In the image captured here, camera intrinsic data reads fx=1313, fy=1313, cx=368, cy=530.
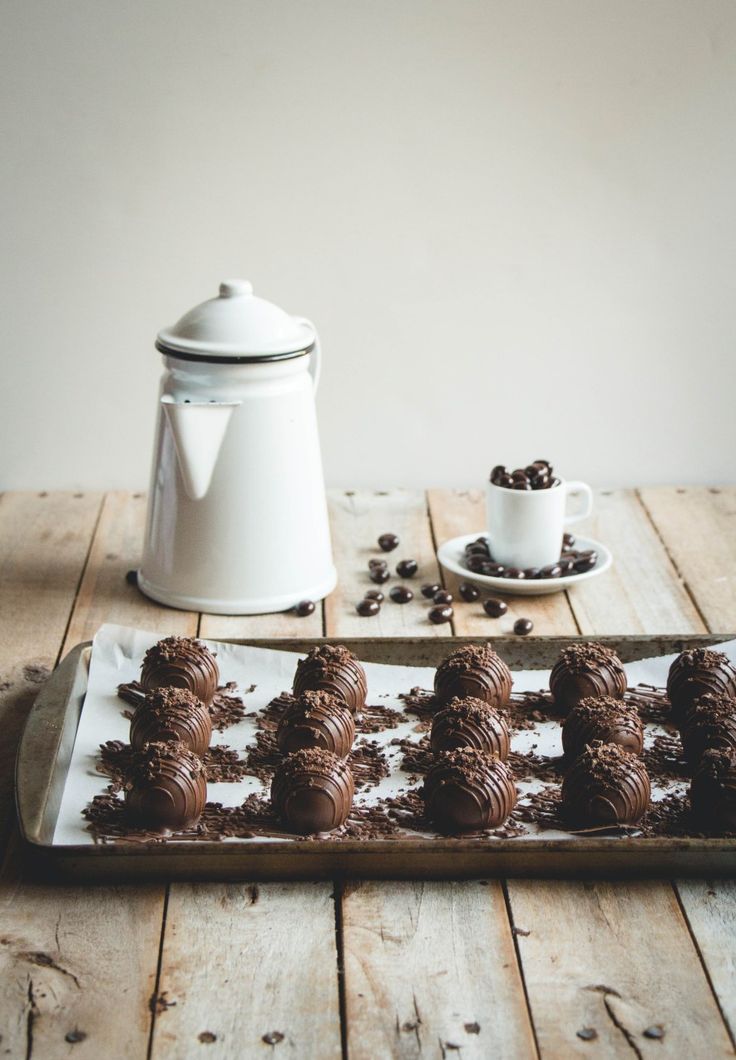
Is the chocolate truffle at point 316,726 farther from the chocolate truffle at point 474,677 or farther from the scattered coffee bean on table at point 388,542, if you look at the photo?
the scattered coffee bean on table at point 388,542

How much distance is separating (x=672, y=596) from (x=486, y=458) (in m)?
0.70

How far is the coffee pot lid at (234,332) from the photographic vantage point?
1.94m

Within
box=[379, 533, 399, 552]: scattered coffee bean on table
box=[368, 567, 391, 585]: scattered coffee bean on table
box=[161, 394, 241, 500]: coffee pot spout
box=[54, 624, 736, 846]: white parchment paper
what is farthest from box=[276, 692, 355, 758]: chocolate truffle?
box=[379, 533, 399, 552]: scattered coffee bean on table

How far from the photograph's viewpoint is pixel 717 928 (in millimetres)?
1242

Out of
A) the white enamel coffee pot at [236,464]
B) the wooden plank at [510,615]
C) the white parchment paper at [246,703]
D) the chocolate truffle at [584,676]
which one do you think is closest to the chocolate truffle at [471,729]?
the white parchment paper at [246,703]

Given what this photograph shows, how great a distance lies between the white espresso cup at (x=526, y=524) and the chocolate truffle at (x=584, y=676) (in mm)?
475

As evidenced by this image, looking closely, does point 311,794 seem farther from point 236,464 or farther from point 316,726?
point 236,464

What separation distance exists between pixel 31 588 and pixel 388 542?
2.02ft

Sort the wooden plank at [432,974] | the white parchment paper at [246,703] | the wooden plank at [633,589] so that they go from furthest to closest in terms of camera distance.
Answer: the wooden plank at [633,589], the white parchment paper at [246,703], the wooden plank at [432,974]

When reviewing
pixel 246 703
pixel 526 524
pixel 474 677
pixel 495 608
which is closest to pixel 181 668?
pixel 246 703

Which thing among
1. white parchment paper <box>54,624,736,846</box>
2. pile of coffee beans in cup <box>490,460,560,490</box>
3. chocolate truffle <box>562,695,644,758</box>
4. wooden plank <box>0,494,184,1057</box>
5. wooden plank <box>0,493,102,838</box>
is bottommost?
wooden plank <box>0,493,102,838</box>

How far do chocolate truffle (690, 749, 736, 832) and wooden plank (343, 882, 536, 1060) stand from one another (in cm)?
23

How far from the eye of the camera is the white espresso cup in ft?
6.95

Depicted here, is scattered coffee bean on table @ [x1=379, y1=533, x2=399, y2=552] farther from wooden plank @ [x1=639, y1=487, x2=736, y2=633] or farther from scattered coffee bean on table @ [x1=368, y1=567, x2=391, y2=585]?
wooden plank @ [x1=639, y1=487, x2=736, y2=633]
